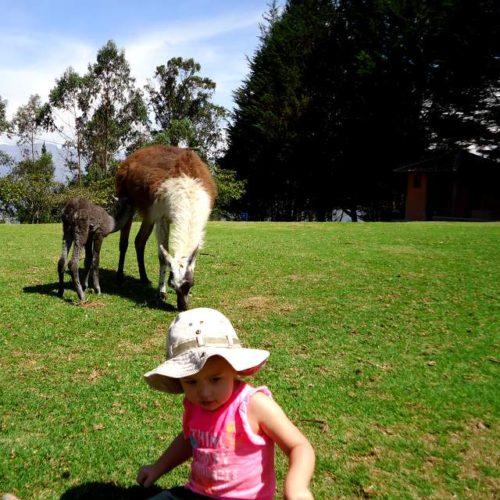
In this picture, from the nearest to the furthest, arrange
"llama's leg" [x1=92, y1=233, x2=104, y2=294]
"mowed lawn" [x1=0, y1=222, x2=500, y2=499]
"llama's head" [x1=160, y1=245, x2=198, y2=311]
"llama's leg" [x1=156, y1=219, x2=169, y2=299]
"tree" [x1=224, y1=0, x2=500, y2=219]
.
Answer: "mowed lawn" [x1=0, y1=222, x2=500, y2=499] → "llama's head" [x1=160, y1=245, x2=198, y2=311] → "llama's leg" [x1=156, y1=219, x2=169, y2=299] → "llama's leg" [x1=92, y1=233, x2=104, y2=294] → "tree" [x1=224, y1=0, x2=500, y2=219]

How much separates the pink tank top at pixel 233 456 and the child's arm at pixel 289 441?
6cm

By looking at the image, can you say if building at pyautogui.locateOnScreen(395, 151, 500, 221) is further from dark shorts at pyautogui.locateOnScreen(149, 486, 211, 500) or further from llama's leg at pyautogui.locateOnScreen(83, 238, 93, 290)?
dark shorts at pyautogui.locateOnScreen(149, 486, 211, 500)

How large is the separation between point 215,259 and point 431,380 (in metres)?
7.16

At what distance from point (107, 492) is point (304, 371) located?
263 centimetres

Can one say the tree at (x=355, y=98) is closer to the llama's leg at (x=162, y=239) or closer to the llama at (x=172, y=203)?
the llama at (x=172, y=203)

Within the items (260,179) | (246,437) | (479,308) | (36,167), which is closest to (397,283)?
(479,308)

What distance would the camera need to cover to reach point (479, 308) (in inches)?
309

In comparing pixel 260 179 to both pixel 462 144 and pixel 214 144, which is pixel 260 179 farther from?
pixel 462 144

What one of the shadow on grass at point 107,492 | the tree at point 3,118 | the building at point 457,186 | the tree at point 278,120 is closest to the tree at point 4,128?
the tree at point 3,118

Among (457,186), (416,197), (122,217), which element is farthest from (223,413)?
(457,186)

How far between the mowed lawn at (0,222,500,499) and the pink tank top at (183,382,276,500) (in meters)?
1.00

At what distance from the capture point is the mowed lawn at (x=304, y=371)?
3.74 m

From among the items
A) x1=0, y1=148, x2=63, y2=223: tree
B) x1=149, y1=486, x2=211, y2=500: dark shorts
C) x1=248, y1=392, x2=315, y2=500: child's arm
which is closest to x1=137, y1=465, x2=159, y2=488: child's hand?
x1=149, y1=486, x2=211, y2=500: dark shorts

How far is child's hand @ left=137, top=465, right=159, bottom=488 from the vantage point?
9.93ft
